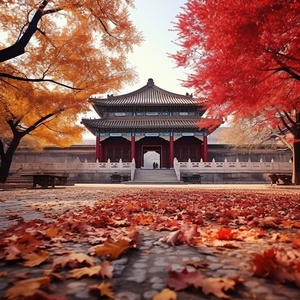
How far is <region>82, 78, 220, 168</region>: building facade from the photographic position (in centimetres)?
2802

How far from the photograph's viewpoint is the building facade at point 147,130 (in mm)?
28016

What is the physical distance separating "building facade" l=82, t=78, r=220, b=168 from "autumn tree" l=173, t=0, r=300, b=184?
18.8 m

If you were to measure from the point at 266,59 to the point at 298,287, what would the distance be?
6705 millimetres

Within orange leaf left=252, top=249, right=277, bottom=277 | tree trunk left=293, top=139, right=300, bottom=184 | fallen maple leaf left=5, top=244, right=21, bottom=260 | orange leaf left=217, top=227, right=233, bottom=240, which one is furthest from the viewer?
tree trunk left=293, top=139, right=300, bottom=184

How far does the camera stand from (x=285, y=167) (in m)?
24.5

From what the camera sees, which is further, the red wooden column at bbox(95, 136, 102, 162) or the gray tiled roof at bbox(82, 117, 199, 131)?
the red wooden column at bbox(95, 136, 102, 162)

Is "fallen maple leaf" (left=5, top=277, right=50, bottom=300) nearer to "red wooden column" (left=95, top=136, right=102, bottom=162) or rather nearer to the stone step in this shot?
the stone step

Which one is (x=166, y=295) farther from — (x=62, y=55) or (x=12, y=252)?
(x=62, y=55)

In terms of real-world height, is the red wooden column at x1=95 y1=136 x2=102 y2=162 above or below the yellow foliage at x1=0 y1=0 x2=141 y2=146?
below

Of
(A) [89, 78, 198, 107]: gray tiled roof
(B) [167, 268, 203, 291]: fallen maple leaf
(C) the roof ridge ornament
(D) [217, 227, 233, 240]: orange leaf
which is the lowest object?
(D) [217, 227, 233, 240]: orange leaf

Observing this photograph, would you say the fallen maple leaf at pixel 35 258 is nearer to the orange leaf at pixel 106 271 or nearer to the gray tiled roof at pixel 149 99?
the orange leaf at pixel 106 271

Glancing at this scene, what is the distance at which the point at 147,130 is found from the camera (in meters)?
28.2

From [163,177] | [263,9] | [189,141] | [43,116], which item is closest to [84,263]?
[263,9]

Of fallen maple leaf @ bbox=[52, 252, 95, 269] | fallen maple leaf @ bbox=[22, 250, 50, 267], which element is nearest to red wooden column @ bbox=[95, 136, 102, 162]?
fallen maple leaf @ bbox=[22, 250, 50, 267]
